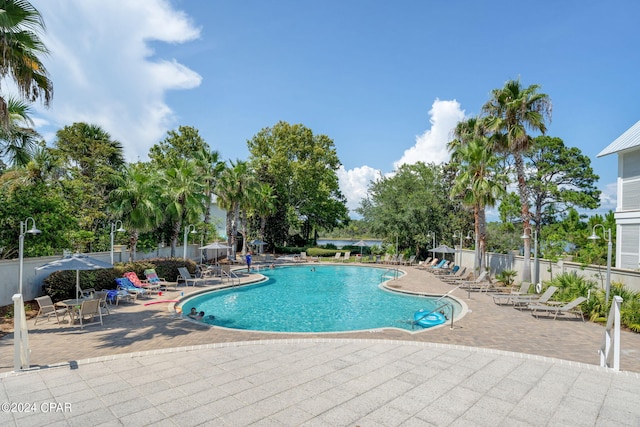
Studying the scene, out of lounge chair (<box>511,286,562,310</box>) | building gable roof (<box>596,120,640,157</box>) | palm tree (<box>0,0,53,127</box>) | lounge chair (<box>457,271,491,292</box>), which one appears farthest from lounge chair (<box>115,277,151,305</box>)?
building gable roof (<box>596,120,640,157</box>)

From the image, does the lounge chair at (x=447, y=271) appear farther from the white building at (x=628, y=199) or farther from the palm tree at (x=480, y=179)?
the white building at (x=628, y=199)

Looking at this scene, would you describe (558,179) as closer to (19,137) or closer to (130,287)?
(130,287)

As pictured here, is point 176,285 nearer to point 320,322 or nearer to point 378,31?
point 320,322

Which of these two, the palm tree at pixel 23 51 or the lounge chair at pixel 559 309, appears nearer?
the palm tree at pixel 23 51

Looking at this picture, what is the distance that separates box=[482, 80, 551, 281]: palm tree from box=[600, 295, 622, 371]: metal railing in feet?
34.5

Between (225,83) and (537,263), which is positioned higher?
(225,83)

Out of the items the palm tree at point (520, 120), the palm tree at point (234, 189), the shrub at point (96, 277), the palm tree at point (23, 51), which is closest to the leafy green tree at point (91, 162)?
the shrub at point (96, 277)

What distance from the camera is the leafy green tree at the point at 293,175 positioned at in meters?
38.0

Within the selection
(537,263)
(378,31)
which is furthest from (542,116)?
(378,31)

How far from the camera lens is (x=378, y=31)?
14797mm

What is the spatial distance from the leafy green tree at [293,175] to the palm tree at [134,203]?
66.9ft

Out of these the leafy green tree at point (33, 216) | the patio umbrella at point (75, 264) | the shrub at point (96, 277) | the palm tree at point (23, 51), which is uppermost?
the palm tree at point (23, 51)

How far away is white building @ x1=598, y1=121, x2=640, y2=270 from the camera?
655 inches

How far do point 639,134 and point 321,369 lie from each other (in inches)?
806
